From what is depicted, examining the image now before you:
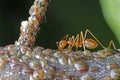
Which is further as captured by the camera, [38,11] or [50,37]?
[50,37]

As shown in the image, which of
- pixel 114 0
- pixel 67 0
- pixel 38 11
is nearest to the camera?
pixel 38 11

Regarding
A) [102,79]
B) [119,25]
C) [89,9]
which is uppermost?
[89,9]

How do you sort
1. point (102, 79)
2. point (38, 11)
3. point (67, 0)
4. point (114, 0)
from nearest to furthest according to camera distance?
point (102, 79), point (38, 11), point (114, 0), point (67, 0)

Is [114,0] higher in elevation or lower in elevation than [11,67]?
higher

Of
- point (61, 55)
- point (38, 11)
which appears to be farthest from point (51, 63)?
point (38, 11)

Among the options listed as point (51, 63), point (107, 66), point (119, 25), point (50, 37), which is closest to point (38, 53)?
point (51, 63)

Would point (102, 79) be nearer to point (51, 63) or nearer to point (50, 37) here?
point (51, 63)
